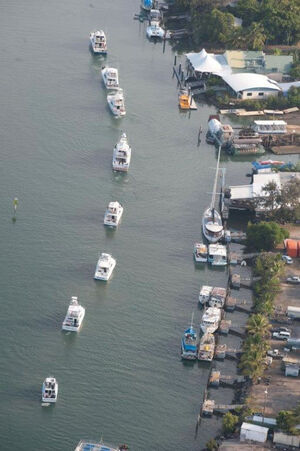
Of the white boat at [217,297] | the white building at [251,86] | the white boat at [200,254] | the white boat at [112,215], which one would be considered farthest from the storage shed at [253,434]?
the white building at [251,86]

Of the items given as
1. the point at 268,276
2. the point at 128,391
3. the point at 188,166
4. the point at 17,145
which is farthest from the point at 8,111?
the point at 128,391

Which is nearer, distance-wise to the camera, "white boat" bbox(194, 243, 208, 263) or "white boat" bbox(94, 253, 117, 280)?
"white boat" bbox(94, 253, 117, 280)

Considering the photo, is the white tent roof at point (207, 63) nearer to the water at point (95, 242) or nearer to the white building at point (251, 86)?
the white building at point (251, 86)

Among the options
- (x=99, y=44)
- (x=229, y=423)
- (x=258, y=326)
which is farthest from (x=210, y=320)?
(x=99, y=44)

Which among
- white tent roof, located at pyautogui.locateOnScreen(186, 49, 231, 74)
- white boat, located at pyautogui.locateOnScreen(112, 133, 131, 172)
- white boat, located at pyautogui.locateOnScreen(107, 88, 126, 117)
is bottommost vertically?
white boat, located at pyautogui.locateOnScreen(112, 133, 131, 172)

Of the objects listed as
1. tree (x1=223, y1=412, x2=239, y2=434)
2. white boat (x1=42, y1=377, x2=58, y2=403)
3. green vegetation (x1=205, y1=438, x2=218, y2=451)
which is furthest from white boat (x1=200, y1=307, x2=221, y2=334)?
white boat (x1=42, y1=377, x2=58, y2=403)

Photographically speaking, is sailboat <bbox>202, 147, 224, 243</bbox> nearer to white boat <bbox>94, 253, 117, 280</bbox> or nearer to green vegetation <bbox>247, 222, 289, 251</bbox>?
green vegetation <bbox>247, 222, 289, 251</bbox>
